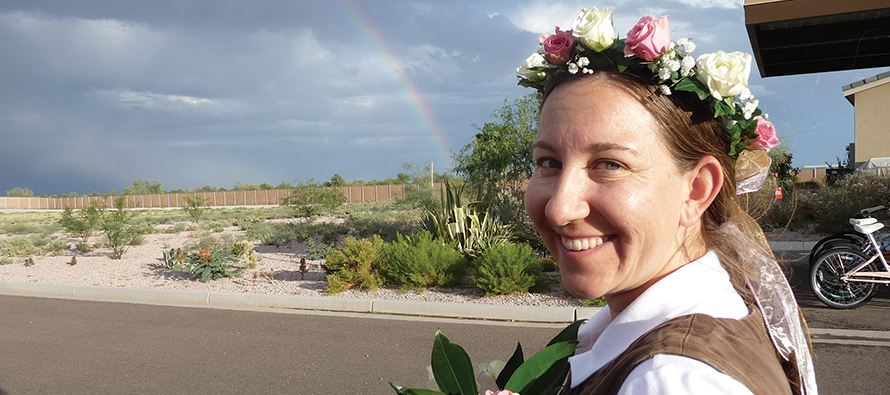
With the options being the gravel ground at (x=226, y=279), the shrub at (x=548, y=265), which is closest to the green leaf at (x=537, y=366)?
the gravel ground at (x=226, y=279)

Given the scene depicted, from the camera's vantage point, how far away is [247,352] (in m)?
6.34

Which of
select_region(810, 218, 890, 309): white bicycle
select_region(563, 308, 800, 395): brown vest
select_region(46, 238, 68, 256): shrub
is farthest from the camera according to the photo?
select_region(46, 238, 68, 256): shrub

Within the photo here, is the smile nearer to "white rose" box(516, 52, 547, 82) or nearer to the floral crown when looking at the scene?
the floral crown

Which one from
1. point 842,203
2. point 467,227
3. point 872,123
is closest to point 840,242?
point 467,227

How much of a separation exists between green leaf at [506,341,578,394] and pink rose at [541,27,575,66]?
627mm

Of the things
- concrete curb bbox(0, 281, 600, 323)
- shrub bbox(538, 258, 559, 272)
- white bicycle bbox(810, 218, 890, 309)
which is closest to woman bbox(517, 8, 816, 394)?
concrete curb bbox(0, 281, 600, 323)

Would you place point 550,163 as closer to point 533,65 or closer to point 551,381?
point 533,65

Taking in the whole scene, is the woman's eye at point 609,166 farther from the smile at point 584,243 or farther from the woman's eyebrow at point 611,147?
the smile at point 584,243

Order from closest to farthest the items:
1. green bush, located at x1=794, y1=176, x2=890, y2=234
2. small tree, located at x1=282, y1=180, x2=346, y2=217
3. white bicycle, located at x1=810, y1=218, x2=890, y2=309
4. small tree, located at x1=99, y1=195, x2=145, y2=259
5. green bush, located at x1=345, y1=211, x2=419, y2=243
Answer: white bicycle, located at x1=810, y1=218, x2=890, y2=309, green bush, located at x1=794, y1=176, x2=890, y2=234, small tree, located at x1=99, y1=195, x2=145, y2=259, green bush, located at x1=345, y1=211, x2=419, y2=243, small tree, located at x1=282, y1=180, x2=346, y2=217

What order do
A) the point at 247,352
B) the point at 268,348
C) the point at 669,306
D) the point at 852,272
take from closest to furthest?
the point at 669,306, the point at 247,352, the point at 268,348, the point at 852,272

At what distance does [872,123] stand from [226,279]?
24.3m

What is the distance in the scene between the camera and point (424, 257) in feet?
30.5

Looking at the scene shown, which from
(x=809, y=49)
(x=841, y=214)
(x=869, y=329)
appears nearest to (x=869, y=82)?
(x=841, y=214)

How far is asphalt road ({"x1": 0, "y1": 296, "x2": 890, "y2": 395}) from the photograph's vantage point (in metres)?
5.28
